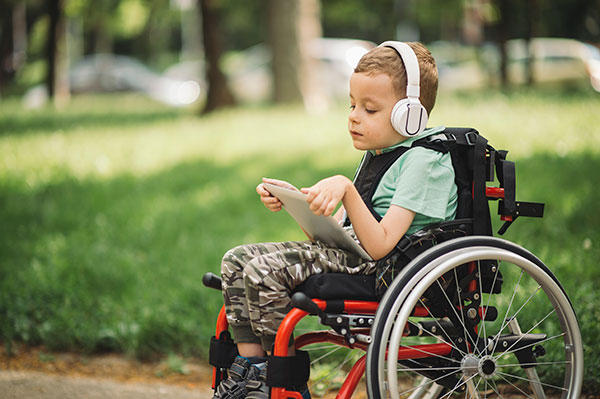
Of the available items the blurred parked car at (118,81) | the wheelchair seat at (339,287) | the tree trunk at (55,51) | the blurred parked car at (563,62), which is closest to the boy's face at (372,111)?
the wheelchair seat at (339,287)

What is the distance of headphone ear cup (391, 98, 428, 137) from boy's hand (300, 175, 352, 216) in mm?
336

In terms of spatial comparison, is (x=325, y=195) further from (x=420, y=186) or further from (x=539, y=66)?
(x=539, y=66)

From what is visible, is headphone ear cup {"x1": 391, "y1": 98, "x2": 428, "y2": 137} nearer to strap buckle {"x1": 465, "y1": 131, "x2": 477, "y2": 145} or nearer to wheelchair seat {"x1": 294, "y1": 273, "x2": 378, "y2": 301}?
strap buckle {"x1": 465, "y1": 131, "x2": 477, "y2": 145}

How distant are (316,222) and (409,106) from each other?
1.71 ft

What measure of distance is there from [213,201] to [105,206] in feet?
3.43

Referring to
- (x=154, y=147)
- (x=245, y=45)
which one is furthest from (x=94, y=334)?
(x=245, y=45)

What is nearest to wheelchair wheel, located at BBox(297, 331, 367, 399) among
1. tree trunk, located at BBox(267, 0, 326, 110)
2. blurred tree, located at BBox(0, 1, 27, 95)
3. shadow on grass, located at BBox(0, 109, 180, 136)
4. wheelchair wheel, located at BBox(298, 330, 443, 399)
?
wheelchair wheel, located at BBox(298, 330, 443, 399)

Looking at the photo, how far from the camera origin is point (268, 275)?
8.05 ft

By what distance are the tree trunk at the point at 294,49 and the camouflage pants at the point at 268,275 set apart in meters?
11.6

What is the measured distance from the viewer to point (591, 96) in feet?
44.8

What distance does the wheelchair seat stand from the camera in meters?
2.44

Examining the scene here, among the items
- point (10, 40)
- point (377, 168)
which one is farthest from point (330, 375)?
point (10, 40)

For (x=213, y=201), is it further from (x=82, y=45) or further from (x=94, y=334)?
(x=82, y=45)

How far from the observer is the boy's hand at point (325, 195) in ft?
7.58
